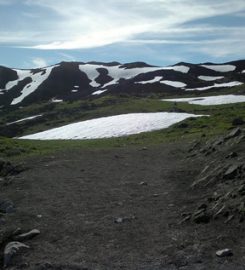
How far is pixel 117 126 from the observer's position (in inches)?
2347

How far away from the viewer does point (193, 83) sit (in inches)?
5285

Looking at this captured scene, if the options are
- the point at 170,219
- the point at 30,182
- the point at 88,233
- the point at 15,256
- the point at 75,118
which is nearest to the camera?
the point at 15,256

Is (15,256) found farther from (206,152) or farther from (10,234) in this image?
(206,152)

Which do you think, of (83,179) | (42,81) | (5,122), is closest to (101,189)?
(83,179)

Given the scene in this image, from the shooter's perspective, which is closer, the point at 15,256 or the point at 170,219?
the point at 15,256

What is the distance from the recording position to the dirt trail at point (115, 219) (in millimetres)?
11117

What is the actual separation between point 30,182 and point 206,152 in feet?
30.9

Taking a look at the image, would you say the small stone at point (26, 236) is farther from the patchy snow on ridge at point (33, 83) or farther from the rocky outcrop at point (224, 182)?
the patchy snow on ridge at point (33, 83)

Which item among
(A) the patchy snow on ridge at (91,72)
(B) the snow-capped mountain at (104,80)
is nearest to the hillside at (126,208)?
(B) the snow-capped mountain at (104,80)

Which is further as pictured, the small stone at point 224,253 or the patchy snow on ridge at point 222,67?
the patchy snow on ridge at point 222,67

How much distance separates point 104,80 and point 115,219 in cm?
14331

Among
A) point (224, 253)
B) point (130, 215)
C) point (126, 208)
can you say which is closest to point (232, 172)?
point (126, 208)

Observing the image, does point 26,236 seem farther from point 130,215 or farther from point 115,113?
point 115,113

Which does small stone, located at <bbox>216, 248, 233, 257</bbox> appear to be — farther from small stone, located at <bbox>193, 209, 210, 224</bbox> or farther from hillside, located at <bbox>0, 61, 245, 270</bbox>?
small stone, located at <bbox>193, 209, 210, 224</bbox>
